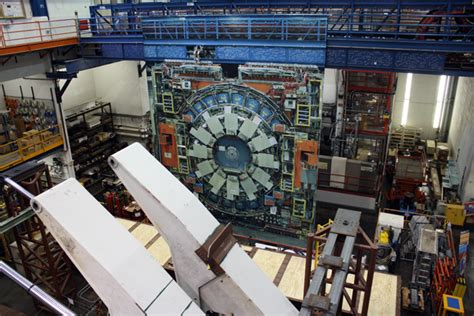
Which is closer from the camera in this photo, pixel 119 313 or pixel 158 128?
pixel 119 313

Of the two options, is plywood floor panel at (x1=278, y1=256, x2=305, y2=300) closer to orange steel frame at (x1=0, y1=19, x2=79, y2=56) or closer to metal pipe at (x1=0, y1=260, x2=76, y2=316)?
metal pipe at (x1=0, y1=260, x2=76, y2=316)

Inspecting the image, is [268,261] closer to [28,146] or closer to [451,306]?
[451,306]

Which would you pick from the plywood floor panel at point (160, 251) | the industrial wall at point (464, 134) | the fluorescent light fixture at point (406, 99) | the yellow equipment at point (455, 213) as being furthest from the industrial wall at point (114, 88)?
the industrial wall at point (464, 134)

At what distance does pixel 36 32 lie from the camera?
19531mm

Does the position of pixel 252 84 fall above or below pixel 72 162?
above

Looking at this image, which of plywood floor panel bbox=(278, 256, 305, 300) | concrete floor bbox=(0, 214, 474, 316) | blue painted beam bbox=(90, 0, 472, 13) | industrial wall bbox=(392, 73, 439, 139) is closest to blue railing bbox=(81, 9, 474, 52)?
blue painted beam bbox=(90, 0, 472, 13)

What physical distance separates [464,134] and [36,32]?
22014 millimetres

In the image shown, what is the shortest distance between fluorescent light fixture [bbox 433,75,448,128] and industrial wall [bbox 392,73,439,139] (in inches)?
7.0

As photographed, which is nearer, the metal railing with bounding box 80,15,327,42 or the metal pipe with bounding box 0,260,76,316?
the metal pipe with bounding box 0,260,76,316

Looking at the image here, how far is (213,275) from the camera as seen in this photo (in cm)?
707

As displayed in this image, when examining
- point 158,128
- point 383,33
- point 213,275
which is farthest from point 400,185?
point 213,275

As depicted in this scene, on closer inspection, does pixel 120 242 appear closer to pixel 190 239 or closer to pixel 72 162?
pixel 190 239

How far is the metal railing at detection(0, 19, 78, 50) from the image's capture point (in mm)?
17845

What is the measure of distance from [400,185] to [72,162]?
17.0 metres
